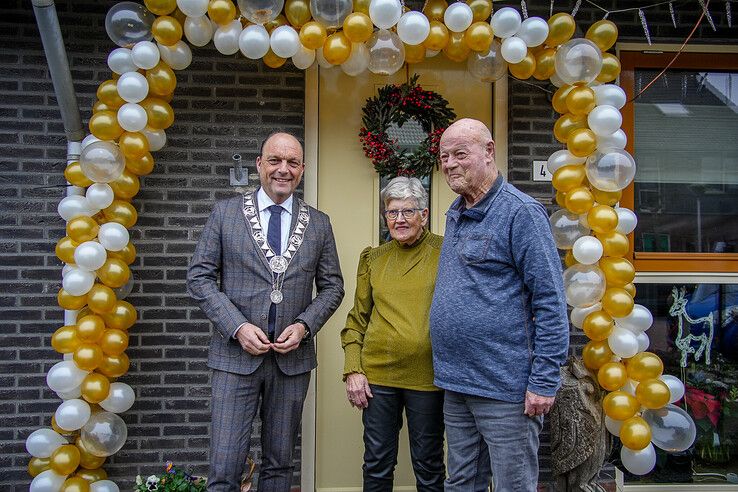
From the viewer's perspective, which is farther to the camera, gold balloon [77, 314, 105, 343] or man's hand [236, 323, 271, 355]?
gold balloon [77, 314, 105, 343]

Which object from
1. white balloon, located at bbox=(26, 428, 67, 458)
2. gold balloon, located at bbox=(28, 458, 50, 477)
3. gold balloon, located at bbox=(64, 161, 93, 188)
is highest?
gold balloon, located at bbox=(64, 161, 93, 188)

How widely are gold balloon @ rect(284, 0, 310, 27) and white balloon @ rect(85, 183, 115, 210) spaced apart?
1112mm

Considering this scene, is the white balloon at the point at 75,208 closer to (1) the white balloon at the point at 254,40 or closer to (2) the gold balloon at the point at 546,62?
(1) the white balloon at the point at 254,40

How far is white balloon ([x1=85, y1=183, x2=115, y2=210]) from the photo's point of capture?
108 inches

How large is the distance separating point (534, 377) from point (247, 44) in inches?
71.2

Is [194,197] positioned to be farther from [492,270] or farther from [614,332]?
[614,332]

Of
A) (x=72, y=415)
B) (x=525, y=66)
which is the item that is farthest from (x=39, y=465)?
(x=525, y=66)

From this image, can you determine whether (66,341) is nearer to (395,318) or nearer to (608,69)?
(395,318)

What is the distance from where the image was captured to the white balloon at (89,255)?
264cm

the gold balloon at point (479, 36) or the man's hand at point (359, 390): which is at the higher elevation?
the gold balloon at point (479, 36)

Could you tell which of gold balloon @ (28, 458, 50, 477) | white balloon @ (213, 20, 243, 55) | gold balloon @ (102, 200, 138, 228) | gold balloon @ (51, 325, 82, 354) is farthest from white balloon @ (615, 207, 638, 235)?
gold balloon @ (28, 458, 50, 477)

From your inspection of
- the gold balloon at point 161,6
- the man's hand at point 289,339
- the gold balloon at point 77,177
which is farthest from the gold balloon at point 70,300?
the gold balloon at point 161,6

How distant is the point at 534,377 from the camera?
2064 millimetres

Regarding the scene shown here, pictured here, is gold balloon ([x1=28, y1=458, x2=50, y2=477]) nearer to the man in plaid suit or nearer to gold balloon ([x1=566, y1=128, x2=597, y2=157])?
the man in plaid suit
